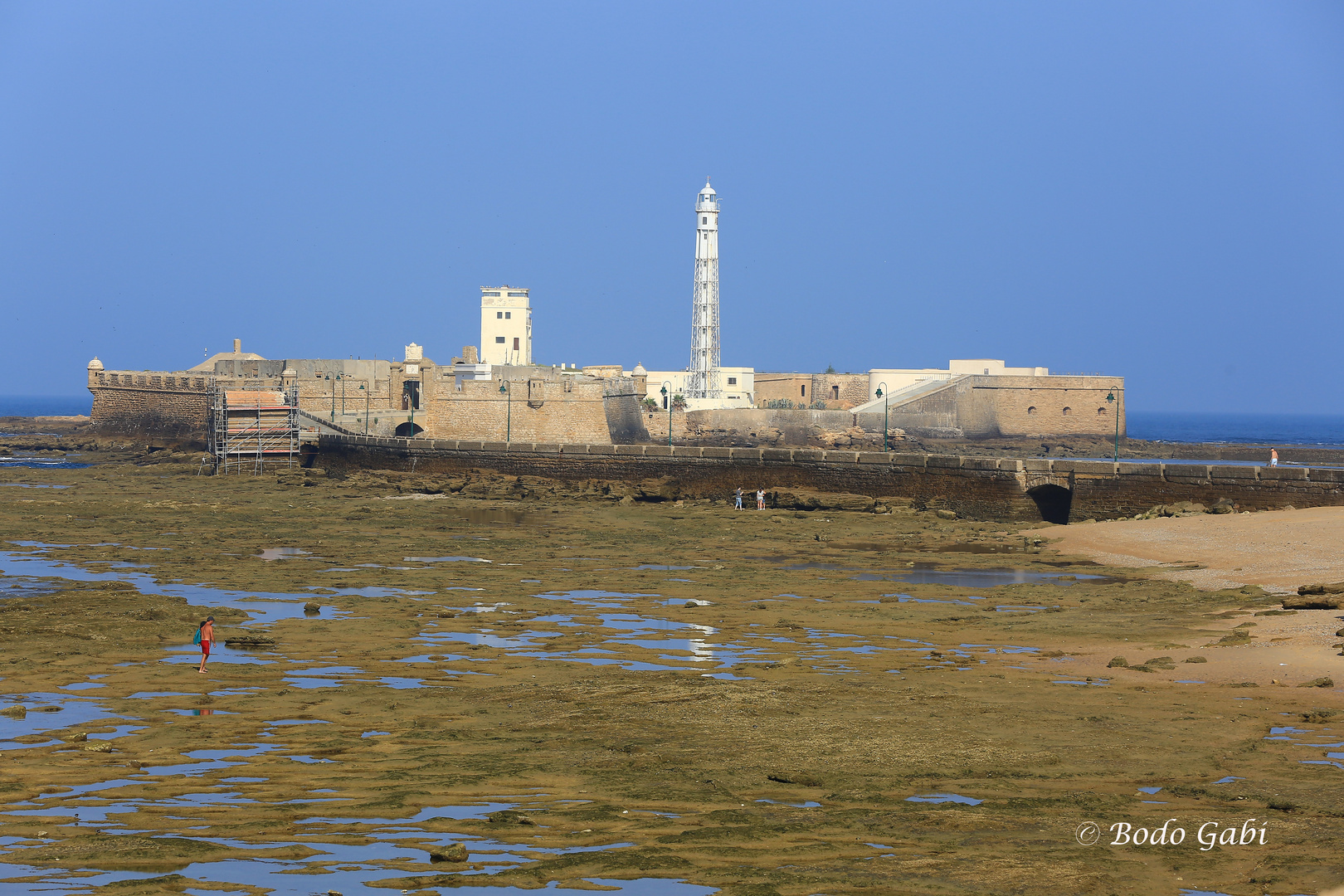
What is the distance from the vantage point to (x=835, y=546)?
86.6ft

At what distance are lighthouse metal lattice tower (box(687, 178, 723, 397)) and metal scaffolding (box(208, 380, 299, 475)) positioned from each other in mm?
32811

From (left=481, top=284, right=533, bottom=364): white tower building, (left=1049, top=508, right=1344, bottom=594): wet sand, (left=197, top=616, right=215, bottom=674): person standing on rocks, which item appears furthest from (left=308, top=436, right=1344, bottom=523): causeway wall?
(left=481, top=284, right=533, bottom=364): white tower building

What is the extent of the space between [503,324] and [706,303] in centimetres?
1283

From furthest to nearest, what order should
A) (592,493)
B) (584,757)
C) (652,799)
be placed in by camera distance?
(592,493) < (584,757) < (652,799)

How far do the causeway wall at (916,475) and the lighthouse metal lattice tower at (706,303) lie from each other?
35238 mm

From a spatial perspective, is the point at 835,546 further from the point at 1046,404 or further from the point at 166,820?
the point at 1046,404

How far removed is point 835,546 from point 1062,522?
29.6 ft

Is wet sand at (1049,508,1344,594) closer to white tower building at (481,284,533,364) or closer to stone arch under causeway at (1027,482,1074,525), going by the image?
stone arch under causeway at (1027,482,1074,525)

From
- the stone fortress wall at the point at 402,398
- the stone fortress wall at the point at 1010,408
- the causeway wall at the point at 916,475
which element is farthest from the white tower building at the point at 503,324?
the causeway wall at the point at 916,475

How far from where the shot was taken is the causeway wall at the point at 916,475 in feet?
94.6

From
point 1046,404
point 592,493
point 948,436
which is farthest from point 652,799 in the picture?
point 1046,404

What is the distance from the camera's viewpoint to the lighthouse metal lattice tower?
76.9 metres

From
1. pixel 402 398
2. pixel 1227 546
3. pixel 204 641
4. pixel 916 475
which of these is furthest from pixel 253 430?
pixel 204 641

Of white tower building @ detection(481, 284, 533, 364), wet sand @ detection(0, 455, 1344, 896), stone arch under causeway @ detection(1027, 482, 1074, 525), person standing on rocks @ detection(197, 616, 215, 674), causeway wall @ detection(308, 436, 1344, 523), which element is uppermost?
white tower building @ detection(481, 284, 533, 364)
